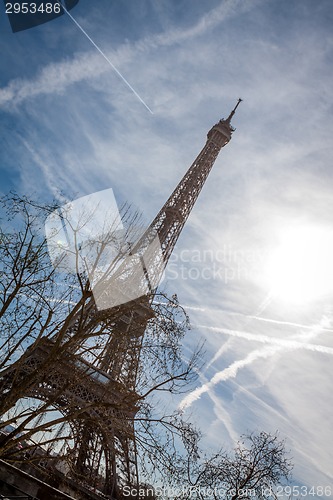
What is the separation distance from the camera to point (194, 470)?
1970 centimetres

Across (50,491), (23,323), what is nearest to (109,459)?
(50,491)

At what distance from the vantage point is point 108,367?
65.3 ft

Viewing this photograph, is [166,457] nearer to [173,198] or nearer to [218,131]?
[173,198]

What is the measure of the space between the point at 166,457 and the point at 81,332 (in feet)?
11.4

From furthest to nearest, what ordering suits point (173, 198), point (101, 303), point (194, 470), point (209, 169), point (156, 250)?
1. point (209, 169)
2. point (173, 198)
3. point (156, 250)
4. point (194, 470)
5. point (101, 303)

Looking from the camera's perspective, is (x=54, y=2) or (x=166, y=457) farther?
(x=54, y=2)

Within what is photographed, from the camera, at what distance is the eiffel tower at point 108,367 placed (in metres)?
7.32

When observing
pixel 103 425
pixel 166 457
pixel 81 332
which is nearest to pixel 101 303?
pixel 81 332

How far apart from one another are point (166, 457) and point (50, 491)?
2.65 meters

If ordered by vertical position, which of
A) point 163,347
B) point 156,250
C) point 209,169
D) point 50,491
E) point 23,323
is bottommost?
point 50,491

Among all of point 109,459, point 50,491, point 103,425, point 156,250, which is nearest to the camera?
point 50,491

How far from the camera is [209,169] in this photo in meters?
39.1

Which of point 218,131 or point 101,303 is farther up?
point 218,131

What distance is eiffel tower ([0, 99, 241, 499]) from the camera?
7.32 m
